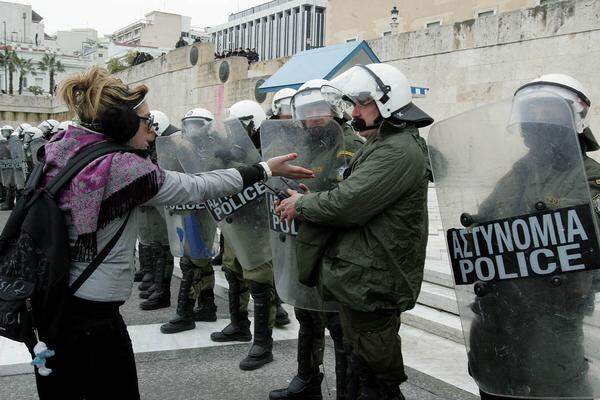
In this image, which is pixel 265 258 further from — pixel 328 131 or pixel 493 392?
pixel 493 392

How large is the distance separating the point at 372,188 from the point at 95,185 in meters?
1.02

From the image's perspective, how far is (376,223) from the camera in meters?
2.36

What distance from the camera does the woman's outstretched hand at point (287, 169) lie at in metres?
2.61

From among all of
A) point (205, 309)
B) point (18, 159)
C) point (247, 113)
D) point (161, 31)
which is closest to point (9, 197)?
point (18, 159)

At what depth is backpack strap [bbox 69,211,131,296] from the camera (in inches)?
80.1

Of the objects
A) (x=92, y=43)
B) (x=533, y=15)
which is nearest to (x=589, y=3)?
(x=533, y=15)

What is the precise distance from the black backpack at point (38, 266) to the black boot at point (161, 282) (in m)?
3.49

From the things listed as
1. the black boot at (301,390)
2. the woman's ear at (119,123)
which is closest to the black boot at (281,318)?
the black boot at (301,390)

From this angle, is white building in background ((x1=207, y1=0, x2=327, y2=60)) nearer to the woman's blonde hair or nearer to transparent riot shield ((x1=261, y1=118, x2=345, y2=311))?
transparent riot shield ((x1=261, y1=118, x2=345, y2=311))

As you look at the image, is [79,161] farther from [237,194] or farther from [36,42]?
[36,42]

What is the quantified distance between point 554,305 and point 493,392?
1.42ft

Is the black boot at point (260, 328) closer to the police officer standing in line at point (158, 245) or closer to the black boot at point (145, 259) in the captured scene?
the police officer standing in line at point (158, 245)

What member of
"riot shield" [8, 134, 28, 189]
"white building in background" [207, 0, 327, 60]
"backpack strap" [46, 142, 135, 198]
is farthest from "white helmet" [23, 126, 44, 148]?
"white building in background" [207, 0, 327, 60]

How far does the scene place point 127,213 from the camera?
2123 millimetres
